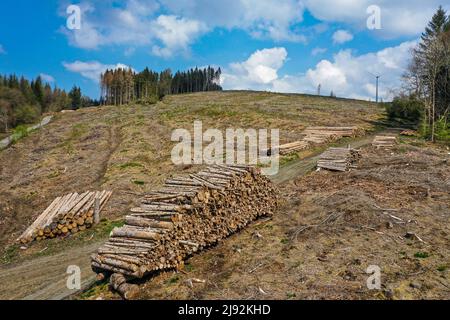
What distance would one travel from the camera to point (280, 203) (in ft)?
51.3

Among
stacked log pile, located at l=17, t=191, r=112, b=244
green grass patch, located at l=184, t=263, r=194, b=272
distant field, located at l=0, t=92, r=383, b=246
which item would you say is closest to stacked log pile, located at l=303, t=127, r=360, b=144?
distant field, located at l=0, t=92, r=383, b=246

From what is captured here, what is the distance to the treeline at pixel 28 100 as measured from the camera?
250 ft

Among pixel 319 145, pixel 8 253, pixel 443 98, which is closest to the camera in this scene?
pixel 8 253

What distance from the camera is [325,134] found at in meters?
31.3

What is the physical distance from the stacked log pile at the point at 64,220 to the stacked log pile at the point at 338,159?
12148 mm

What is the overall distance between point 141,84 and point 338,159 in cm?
9412

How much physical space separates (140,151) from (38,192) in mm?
9745

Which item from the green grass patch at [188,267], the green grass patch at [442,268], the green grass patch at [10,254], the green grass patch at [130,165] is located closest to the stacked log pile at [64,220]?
the green grass patch at [10,254]

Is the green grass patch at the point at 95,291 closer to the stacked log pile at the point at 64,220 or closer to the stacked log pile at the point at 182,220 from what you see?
the stacked log pile at the point at 182,220

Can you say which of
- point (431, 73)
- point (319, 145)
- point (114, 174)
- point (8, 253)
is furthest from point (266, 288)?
point (431, 73)

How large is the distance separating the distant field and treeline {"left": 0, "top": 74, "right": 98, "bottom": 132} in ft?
102

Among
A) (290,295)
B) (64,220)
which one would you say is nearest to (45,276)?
(64,220)
